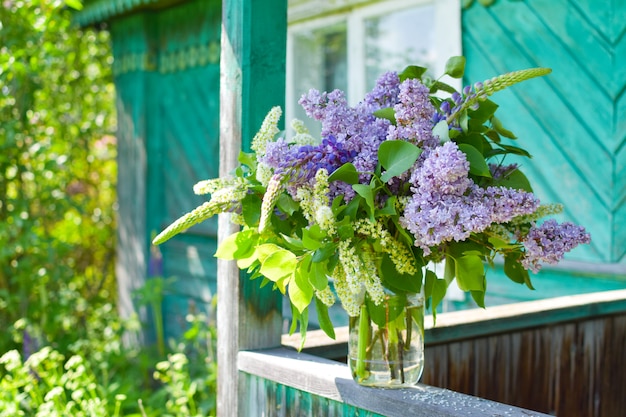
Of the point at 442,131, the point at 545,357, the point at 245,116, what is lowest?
the point at 545,357

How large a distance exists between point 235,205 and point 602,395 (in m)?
1.81

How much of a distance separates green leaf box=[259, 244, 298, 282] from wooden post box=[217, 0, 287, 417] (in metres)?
0.53

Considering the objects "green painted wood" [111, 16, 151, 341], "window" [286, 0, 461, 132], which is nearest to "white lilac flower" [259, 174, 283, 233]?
"window" [286, 0, 461, 132]

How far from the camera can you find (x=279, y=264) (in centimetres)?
163

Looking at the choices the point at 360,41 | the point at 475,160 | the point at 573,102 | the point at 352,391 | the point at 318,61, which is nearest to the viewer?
the point at 475,160

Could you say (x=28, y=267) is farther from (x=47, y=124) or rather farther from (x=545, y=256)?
(x=545, y=256)

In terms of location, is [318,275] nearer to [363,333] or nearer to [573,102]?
[363,333]

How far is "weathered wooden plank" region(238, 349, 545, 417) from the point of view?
1598 millimetres

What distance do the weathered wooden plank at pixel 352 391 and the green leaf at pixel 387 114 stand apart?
0.61 m

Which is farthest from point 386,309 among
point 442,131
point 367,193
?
point 442,131

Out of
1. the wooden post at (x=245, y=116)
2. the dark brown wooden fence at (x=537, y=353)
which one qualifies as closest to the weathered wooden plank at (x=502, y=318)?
the dark brown wooden fence at (x=537, y=353)

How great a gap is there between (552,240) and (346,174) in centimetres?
44

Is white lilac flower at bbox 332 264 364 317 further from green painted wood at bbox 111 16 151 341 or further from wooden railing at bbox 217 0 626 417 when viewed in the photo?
green painted wood at bbox 111 16 151 341

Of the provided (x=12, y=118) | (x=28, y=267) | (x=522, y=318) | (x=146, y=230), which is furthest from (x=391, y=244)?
(x=146, y=230)
